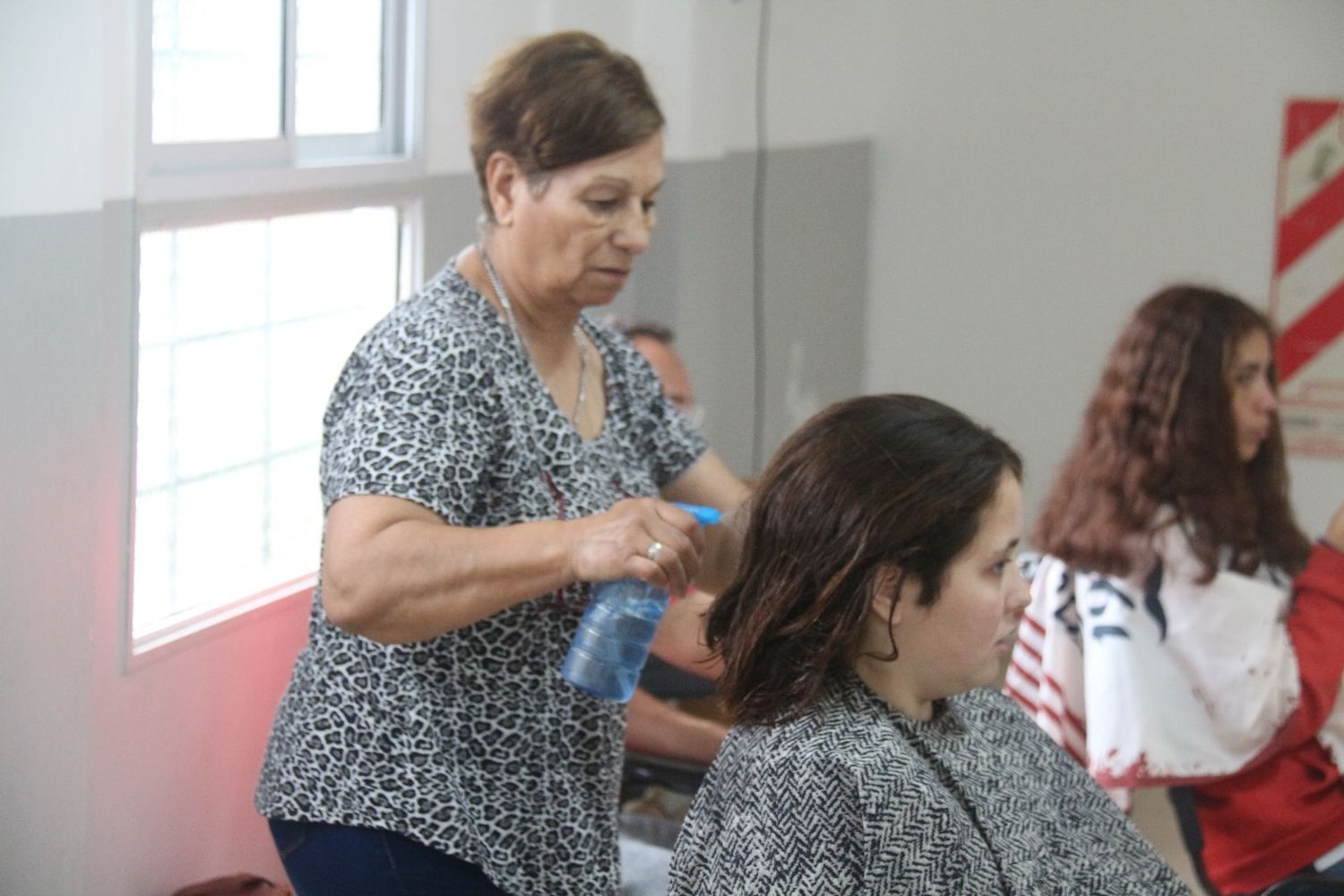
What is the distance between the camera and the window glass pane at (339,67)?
104 inches

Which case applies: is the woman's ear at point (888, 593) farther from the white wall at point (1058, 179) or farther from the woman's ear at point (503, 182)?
the white wall at point (1058, 179)

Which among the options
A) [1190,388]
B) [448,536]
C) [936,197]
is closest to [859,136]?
[936,197]

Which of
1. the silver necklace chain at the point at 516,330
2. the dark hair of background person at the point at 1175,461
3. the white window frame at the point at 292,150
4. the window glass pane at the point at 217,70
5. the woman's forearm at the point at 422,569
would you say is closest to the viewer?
the woman's forearm at the point at 422,569

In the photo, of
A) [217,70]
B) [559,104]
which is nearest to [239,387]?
[217,70]

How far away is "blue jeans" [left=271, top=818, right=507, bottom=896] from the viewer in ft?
5.68

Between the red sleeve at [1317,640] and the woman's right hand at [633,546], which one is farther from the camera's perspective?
the red sleeve at [1317,640]

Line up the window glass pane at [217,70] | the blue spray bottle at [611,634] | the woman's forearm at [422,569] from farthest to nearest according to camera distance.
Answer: the window glass pane at [217,70] < the blue spray bottle at [611,634] < the woman's forearm at [422,569]

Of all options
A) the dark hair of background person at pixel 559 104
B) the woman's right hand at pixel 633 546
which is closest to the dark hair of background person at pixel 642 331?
the dark hair of background person at pixel 559 104

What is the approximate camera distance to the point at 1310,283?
Answer: 362cm

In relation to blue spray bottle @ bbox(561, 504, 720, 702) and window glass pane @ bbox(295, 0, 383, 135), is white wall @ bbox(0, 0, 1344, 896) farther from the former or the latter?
blue spray bottle @ bbox(561, 504, 720, 702)

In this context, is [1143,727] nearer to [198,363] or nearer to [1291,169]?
[198,363]

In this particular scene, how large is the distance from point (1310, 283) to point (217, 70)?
2.48 m

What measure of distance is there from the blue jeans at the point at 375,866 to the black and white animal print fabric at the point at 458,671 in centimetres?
2

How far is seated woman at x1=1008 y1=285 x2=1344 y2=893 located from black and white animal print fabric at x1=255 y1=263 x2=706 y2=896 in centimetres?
97
